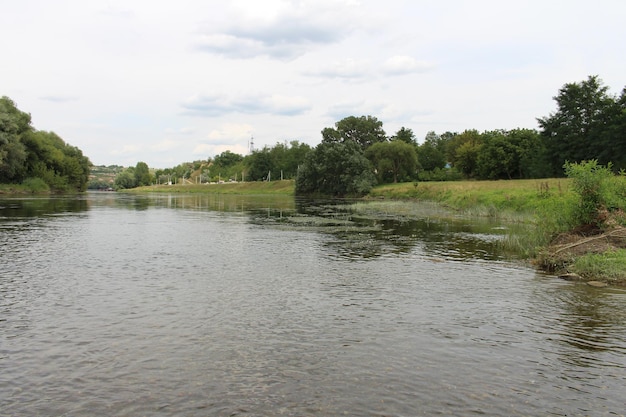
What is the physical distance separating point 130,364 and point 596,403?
1002 cm

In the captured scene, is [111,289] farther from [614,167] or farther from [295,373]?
[614,167]

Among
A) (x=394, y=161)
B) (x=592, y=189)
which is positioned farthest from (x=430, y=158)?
(x=592, y=189)

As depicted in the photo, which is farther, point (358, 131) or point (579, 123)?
point (358, 131)

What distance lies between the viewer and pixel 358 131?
172 m

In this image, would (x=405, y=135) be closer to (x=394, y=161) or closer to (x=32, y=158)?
(x=394, y=161)

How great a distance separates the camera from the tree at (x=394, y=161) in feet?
420

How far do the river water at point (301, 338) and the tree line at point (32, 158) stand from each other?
328 feet

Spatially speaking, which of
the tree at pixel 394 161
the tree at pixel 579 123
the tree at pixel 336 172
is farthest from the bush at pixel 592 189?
the tree at pixel 394 161

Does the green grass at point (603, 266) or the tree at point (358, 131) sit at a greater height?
the tree at point (358, 131)

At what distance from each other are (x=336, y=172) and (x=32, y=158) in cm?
8463

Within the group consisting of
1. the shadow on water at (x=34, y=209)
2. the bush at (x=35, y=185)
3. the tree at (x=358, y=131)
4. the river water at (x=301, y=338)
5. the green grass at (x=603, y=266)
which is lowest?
the river water at (x=301, y=338)

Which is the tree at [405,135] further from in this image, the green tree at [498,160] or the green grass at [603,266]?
the green grass at [603,266]

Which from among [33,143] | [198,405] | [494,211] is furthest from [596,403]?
[33,143]

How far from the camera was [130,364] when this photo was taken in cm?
1066
